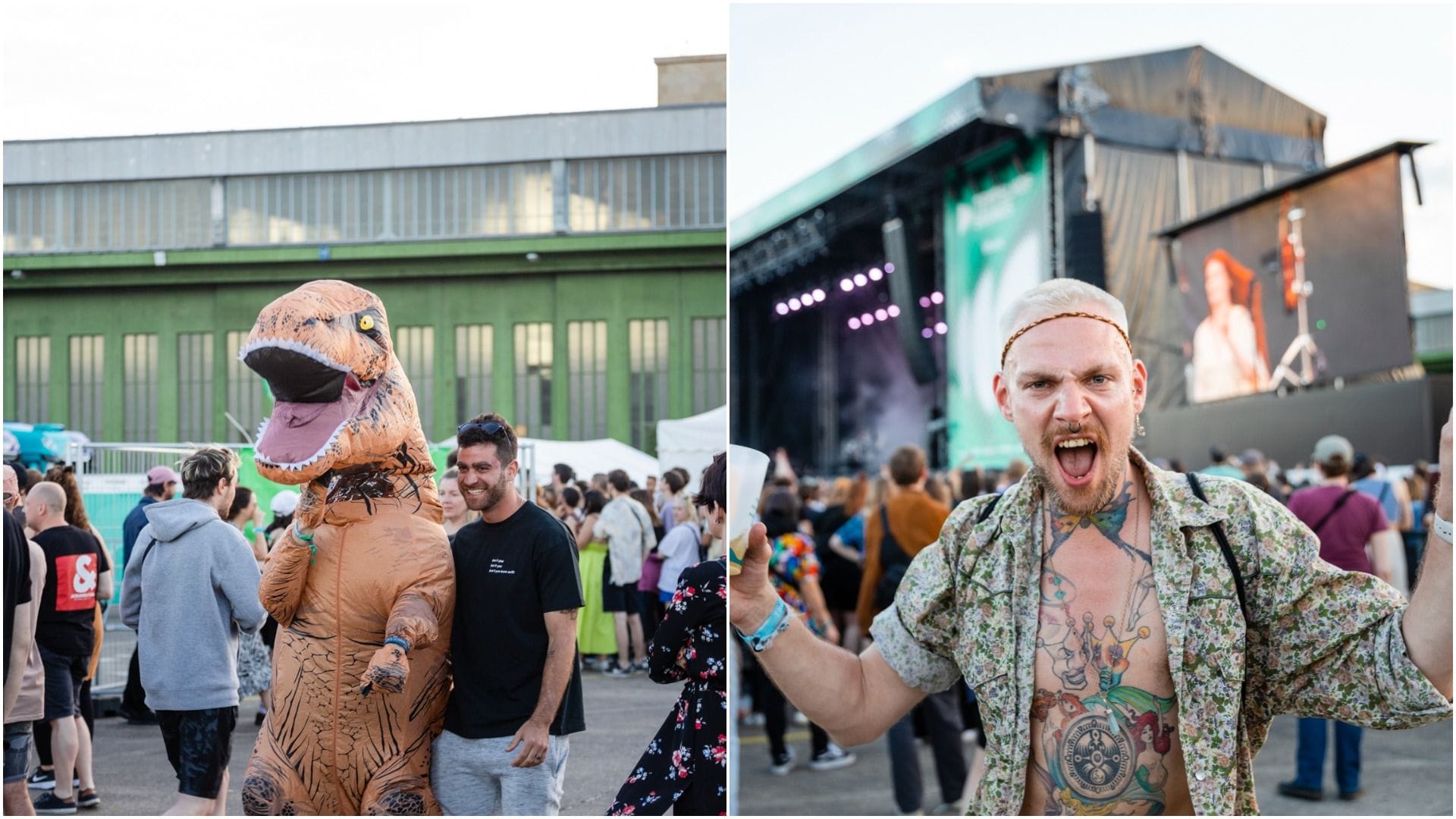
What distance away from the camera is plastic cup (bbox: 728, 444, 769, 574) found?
1.97 metres

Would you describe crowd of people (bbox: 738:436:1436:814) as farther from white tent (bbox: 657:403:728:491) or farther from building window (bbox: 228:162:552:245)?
building window (bbox: 228:162:552:245)

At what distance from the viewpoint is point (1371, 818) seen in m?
3.97

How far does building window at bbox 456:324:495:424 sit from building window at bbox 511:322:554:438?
0.10 meters

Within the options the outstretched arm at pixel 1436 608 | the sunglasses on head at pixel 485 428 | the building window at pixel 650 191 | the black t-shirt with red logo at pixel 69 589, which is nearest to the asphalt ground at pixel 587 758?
the black t-shirt with red logo at pixel 69 589

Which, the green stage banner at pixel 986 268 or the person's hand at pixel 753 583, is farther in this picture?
the green stage banner at pixel 986 268

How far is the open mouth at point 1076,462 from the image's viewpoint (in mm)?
1975

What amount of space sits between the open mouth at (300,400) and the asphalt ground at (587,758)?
1.03m

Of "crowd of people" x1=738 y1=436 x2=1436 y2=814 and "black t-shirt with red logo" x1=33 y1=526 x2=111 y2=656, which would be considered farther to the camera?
"crowd of people" x1=738 y1=436 x2=1436 y2=814

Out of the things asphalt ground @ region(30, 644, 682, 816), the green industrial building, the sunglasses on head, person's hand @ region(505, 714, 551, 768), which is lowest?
asphalt ground @ region(30, 644, 682, 816)

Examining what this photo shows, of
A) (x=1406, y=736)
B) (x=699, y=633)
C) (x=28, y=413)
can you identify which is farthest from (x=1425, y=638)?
(x=1406, y=736)

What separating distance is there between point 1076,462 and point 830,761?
4240 millimetres

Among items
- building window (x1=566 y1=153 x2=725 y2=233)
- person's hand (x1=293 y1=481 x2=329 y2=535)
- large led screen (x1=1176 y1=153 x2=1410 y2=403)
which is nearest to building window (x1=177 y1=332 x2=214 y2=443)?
building window (x1=566 y1=153 x2=725 y2=233)

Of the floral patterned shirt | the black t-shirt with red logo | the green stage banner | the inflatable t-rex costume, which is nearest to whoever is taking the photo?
the floral patterned shirt

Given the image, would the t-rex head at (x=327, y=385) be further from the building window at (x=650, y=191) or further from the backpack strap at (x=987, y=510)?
the backpack strap at (x=987, y=510)
